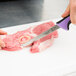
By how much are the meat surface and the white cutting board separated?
3 cm

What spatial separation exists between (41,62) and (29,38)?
209mm

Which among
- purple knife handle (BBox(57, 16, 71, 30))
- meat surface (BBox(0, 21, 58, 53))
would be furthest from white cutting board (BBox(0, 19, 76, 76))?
purple knife handle (BBox(57, 16, 71, 30))

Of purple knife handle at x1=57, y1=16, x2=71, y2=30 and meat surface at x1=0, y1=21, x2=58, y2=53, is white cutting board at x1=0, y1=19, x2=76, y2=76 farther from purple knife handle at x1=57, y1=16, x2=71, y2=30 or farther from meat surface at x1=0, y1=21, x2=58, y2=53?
purple knife handle at x1=57, y1=16, x2=71, y2=30

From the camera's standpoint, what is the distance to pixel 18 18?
2.31m

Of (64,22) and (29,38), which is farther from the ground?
(64,22)

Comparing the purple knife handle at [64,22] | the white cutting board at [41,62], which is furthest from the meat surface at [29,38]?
the purple knife handle at [64,22]

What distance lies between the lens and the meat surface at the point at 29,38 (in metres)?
1.18

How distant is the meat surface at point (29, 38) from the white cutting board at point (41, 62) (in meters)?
0.03

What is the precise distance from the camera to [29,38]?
1.23 meters

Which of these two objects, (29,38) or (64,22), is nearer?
(64,22)

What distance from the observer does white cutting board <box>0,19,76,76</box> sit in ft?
3.44

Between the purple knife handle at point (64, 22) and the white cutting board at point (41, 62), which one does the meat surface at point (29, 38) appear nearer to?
the white cutting board at point (41, 62)

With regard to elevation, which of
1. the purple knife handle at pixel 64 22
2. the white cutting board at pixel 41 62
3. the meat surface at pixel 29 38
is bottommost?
the white cutting board at pixel 41 62

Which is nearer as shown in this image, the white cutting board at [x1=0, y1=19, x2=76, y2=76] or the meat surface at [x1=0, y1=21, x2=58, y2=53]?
the white cutting board at [x1=0, y1=19, x2=76, y2=76]
